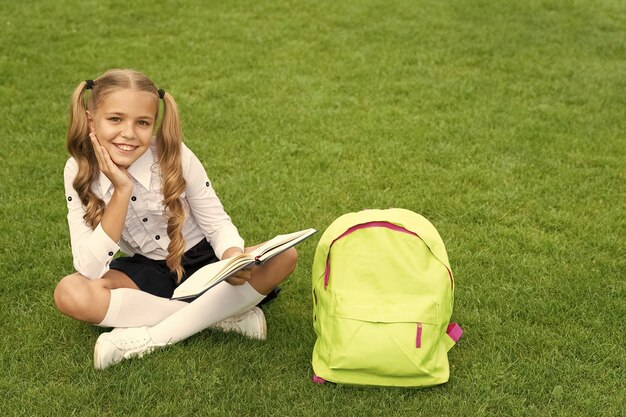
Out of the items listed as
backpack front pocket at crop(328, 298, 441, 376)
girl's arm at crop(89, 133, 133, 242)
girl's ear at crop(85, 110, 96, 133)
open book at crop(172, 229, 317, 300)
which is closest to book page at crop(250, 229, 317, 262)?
open book at crop(172, 229, 317, 300)

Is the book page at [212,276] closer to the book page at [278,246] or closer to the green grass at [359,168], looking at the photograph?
the book page at [278,246]

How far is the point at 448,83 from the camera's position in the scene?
23.2 ft

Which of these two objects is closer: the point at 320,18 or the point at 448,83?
the point at 448,83

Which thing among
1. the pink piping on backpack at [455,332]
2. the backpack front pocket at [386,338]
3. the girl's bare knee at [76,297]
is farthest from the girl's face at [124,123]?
the pink piping on backpack at [455,332]

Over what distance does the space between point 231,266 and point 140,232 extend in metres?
0.79

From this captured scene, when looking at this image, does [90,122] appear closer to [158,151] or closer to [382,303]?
[158,151]

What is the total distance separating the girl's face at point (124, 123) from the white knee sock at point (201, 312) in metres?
0.67

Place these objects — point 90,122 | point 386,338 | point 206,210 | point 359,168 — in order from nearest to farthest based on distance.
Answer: point 386,338
point 90,122
point 206,210
point 359,168

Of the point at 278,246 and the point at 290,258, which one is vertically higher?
the point at 278,246

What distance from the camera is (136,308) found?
3660mm

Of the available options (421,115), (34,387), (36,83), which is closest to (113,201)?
(34,387)

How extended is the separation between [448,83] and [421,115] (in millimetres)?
795

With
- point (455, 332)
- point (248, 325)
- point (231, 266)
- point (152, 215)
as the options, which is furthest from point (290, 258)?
point (455, 332)

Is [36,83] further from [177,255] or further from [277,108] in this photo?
[177,255]
